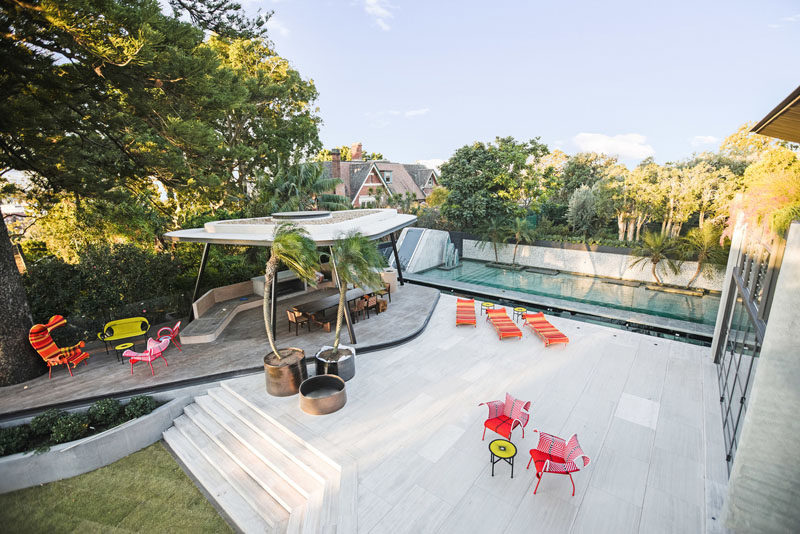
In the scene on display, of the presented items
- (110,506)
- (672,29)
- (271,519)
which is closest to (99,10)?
(110,506)

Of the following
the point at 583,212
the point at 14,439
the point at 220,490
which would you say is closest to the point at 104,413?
the point at 14,439

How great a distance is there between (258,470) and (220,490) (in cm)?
70

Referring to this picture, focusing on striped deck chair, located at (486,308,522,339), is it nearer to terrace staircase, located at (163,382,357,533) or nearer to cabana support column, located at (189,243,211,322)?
terrace staircase, located at (163,382,357,533)

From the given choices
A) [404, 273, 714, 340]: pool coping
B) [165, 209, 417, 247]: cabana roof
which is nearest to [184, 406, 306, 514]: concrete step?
[165, 209, 417, 247]: cabana roof

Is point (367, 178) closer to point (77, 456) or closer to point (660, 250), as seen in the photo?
point (660, 250)

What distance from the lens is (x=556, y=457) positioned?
529 centimetres

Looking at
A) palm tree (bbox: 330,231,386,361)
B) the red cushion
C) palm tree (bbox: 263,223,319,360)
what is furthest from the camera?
palm tree (bbox: 330,231,386,361)

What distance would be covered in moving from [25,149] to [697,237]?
26.8 meters

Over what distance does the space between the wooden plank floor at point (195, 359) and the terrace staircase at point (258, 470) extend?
1.39 m

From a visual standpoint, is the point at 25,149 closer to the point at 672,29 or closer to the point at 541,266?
the point at 541,266

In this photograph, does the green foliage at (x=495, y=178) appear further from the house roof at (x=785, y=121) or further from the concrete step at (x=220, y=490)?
the concrete step at (x=220, y=490)

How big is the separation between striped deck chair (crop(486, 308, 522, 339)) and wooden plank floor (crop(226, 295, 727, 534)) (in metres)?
0.30

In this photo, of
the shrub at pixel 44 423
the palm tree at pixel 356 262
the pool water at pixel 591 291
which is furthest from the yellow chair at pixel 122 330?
the pool water at pixel 591 291

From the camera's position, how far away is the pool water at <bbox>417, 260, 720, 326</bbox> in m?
14.2
